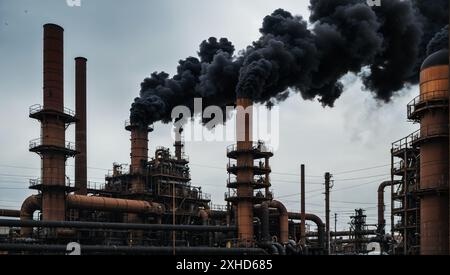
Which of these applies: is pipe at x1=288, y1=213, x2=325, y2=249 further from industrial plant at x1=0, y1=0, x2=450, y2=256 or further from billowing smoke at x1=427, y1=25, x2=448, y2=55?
billowing smoke at x1=427, y1=25, x2=448, y2=55

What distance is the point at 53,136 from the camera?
43.5 meters

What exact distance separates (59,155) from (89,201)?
198 inches

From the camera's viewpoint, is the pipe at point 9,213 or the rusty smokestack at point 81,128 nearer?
the pipe at point 9,213

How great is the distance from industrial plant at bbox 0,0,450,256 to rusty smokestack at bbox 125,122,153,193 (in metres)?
0.10

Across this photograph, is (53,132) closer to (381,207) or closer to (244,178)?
(244,178)

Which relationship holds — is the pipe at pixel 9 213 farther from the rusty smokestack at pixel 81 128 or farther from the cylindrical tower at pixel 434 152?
the cylindrical tower at pixel 434 152

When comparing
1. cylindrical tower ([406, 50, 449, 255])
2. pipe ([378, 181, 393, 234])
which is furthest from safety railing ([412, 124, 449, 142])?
pipe ([378, 181, 393, 234])

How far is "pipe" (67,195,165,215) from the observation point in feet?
149

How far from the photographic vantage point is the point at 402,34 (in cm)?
4475

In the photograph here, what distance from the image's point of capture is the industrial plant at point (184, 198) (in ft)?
109

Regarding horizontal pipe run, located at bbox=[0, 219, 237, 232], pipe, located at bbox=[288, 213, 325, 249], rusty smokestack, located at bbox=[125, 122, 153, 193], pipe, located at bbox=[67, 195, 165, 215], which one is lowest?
pipe, located at bbox=[288, 213, 325, 249]

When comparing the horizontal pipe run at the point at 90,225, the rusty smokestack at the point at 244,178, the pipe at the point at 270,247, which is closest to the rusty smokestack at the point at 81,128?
the horizontal pipe run at the point at 90,225
